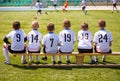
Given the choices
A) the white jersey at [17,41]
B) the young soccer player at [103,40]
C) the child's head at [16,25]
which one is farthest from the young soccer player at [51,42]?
the young soccer player at [103,40]

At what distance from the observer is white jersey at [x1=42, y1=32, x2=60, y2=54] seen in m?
10.3

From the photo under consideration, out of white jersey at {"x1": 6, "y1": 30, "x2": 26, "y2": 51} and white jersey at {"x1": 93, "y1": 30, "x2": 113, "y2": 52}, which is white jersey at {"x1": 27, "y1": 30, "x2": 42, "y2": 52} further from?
white jersey at {"x1": 93, "y1": 30, "x2": 113, "y2": 52}

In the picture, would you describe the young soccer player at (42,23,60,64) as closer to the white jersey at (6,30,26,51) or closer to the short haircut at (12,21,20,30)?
the white jersey at (6,30,26,51)

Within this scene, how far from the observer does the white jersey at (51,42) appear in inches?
405

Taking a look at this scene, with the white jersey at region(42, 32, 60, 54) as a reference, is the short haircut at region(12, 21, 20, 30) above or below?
above

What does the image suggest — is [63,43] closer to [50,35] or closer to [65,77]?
[50,35]

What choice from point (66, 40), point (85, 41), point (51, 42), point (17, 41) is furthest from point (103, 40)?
point (17, 41)

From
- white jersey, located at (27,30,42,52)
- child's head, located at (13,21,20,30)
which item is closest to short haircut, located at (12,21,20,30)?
child's head, located at (13,21,20,30)

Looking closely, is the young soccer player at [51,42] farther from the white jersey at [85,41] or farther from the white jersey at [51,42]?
the white jersey at [85,41]

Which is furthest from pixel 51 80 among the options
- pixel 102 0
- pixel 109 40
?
pixel 102 0

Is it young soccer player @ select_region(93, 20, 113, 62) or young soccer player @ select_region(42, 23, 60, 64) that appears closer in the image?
young soccer player @ select_region(42, 23, 60, 64)

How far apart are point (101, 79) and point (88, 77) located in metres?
0.43

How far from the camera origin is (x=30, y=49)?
10.5 meters

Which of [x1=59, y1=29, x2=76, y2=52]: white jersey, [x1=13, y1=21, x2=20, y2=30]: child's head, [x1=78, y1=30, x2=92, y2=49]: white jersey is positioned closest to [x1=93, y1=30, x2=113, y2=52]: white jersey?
[x1=78, y1=30, x2=92, y2=49]: white jersey
